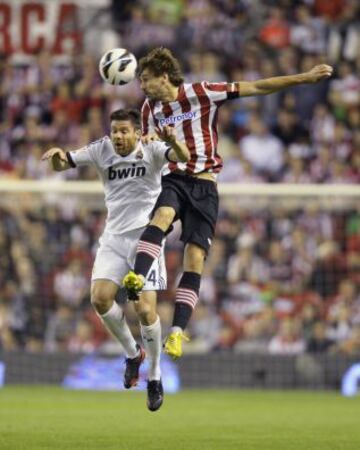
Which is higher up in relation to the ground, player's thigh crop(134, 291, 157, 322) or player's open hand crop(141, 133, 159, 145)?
player's open hand crop(141, 133, 159, 145)

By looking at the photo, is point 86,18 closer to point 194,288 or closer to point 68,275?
point 68,275

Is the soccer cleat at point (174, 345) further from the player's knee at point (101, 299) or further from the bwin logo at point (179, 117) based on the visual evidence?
the bwin logo at point (179, 117)

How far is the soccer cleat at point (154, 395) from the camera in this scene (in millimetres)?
11516

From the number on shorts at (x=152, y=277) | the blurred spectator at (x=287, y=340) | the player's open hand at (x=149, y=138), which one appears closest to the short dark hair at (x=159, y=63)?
the player's open hand at (x=149, y=138)

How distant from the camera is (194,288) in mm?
11656

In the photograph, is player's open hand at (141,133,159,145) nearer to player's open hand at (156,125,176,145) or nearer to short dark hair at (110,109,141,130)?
short dark hair at (110,109,141,130)

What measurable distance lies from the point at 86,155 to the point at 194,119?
92 centimetres

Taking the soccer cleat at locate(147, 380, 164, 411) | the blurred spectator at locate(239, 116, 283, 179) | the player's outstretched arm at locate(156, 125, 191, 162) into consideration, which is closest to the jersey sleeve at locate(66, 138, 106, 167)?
the player's outstretched arm at locate(156, 125, 191, 162)

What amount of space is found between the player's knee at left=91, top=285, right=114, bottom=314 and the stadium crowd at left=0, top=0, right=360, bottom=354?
613 cm

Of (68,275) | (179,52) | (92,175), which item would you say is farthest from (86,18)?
(68,275)

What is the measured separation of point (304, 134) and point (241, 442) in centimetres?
998

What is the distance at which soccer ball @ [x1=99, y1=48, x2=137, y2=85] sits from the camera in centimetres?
1154

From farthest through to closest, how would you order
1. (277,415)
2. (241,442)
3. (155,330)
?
(277,415) → (155,330) → (241,442)

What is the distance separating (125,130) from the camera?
11688 mm
